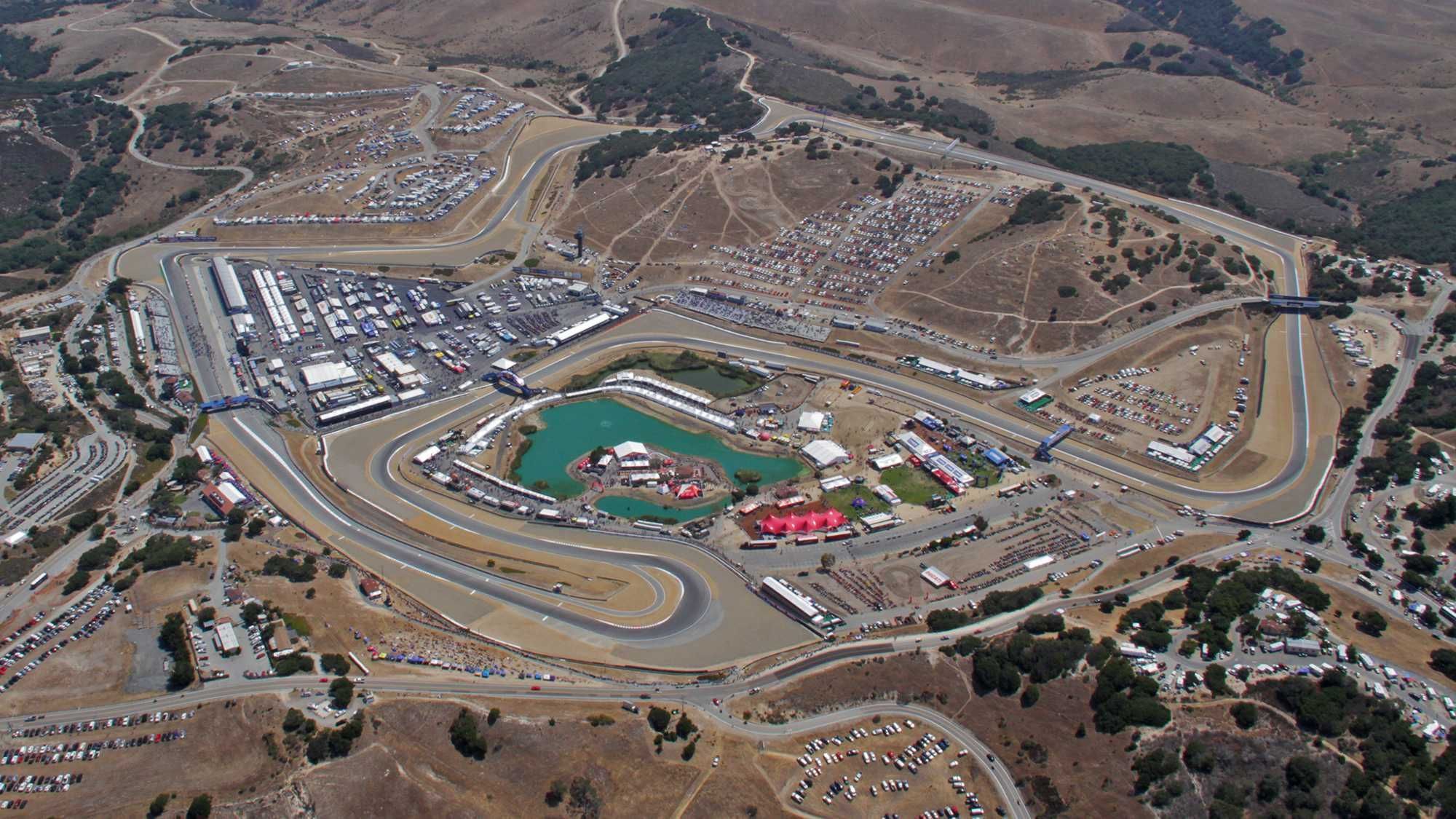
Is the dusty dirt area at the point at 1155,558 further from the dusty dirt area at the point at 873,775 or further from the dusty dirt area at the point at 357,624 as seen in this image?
the dusty dirt area at the point at 357,624

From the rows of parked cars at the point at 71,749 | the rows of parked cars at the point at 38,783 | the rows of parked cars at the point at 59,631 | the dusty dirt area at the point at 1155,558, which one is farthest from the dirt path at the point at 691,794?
the rows of parked cars at the point at 59,631

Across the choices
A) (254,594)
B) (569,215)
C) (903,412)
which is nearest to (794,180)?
(569,215)

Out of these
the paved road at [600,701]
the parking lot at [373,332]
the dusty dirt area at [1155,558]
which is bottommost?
the paved road at [600,701]

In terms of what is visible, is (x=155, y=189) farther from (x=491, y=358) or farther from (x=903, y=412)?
(x=903, y=412)

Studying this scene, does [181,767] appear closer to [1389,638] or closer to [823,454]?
[823,454]

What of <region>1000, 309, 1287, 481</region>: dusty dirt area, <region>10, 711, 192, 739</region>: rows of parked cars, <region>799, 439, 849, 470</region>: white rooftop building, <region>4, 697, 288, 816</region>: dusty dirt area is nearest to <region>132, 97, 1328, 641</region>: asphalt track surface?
<region>1000, 309, 1287, 481</region>: dusty dirt area

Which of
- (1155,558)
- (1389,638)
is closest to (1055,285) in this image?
(1155,558)
